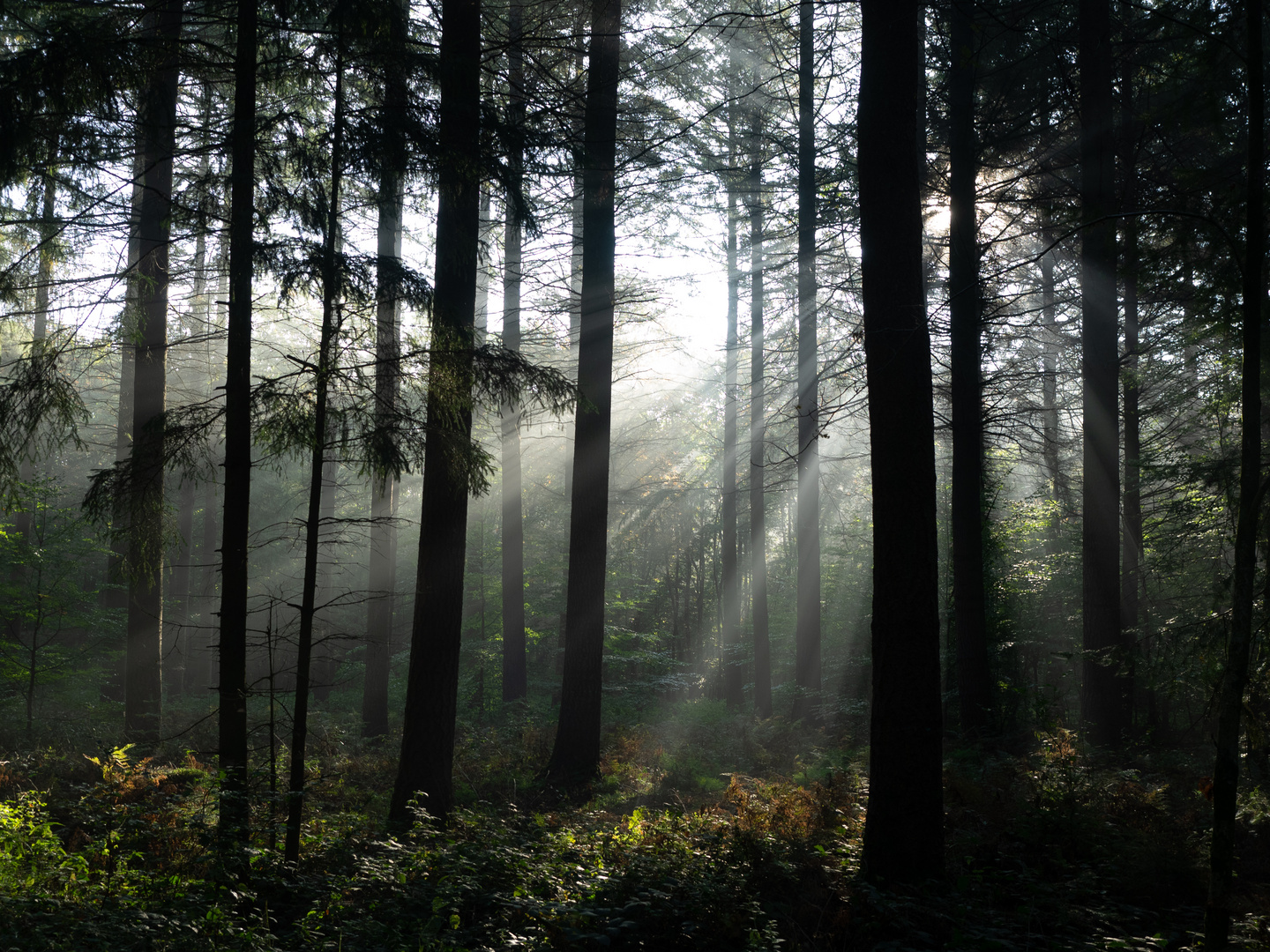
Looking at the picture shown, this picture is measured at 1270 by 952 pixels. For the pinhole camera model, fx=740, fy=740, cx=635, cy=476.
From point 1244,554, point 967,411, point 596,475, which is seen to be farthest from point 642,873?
point 967,411

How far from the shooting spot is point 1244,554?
4.00 m

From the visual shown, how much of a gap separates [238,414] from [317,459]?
82 cm

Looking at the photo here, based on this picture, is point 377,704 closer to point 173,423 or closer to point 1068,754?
point 173,423

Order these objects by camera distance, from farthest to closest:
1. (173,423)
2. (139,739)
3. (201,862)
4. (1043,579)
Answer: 1. (1043,579)
2. (139,739)
3. (173,423)
4. (201,862)

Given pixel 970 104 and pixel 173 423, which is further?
pixel 970 104

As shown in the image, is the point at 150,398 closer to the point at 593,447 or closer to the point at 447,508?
the point at 447,508

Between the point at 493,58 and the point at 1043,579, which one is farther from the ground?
the point at 493,58

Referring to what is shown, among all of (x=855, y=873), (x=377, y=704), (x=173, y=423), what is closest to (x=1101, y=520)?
(x=855, y=873)

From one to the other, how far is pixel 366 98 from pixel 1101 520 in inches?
398

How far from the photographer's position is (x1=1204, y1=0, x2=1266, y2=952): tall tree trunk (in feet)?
12.2

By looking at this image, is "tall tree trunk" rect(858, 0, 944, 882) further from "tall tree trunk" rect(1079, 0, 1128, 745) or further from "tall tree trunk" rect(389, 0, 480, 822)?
"tall tree trunk" rect(1079, 0, 1128, 745)

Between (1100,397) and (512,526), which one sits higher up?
(1100,397)

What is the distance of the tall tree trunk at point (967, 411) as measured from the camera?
10555 mm

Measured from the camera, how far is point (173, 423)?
621cm
